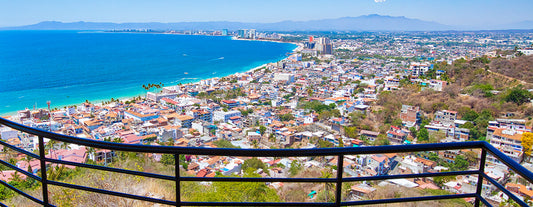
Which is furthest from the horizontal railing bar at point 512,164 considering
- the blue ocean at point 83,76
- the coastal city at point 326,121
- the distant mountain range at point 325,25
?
the distant mountain range at point 325,25

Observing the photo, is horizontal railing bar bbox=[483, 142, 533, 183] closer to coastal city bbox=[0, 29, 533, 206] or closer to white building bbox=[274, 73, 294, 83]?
coastal city bbox=[0, 29, 533, 206]

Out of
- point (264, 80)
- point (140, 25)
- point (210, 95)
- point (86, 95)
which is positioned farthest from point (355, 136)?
point (140, 25)

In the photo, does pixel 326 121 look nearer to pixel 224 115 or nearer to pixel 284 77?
pixel 224 115

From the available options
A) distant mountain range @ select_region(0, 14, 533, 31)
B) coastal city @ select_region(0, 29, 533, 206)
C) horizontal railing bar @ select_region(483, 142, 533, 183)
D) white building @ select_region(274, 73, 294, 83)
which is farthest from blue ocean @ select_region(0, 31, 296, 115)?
distant mountain range @ select_region(0, 14, 533, 31)

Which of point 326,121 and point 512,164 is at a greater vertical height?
point 512,164

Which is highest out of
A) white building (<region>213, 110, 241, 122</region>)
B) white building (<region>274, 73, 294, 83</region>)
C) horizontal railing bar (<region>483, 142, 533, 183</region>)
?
horizontal railing bar (<region>483, 142, 533, 183</region>)

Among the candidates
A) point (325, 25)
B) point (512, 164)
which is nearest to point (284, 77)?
point (512, 164)

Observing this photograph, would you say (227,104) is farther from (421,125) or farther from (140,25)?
(140,25)

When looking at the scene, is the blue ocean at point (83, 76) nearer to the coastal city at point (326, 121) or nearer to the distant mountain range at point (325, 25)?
the coastal city at point (326, 121)
